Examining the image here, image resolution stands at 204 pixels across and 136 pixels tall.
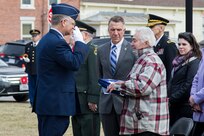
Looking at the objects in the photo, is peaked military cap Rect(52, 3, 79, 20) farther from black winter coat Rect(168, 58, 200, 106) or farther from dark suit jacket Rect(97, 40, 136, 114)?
black winter coat Rect(168, 58, 200, 106)

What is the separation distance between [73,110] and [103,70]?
1.04 m

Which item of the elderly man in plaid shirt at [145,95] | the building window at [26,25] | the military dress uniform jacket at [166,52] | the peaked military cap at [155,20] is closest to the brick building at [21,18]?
the building window at [26,25]

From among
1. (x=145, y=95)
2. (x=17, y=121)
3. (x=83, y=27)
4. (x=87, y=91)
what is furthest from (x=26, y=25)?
(x=145, y=95)

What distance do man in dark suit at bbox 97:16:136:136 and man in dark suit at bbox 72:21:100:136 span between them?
29.2 inches

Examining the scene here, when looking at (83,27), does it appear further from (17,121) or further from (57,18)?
(17,121)

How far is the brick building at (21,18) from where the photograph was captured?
1927 inches

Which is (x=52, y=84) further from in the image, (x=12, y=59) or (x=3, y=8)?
(x=3, y=8)

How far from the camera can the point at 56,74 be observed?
23.0 ft

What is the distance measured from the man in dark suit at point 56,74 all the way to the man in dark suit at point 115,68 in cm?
79

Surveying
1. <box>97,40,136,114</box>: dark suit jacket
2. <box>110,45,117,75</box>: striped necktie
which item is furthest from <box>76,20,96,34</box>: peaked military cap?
<box>110,45,117,75</box>: striped necktie

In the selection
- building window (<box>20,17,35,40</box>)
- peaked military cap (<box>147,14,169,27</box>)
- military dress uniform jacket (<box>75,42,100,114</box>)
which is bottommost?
military dress uniform jacket (<box>75,42,100,114</box>)

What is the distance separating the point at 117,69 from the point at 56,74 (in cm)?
112

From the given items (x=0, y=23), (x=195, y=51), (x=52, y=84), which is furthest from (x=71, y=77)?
(x=0, y=23)

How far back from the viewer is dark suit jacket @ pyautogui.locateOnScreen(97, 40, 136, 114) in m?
7.71
